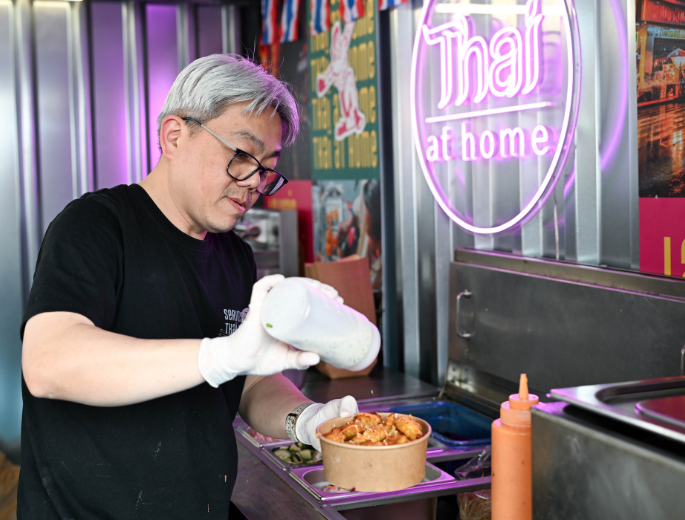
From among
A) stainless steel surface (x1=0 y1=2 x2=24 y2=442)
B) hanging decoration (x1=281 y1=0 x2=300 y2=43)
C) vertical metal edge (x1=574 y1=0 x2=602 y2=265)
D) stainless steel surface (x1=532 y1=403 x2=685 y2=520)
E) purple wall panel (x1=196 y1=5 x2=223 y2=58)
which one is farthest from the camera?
purple wall panel (x1=196 y1=5 x2=223 y2=58)

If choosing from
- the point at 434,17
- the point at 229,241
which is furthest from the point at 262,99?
the point at 434,17

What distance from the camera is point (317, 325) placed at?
121 centimetres

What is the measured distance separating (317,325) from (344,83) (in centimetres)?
276

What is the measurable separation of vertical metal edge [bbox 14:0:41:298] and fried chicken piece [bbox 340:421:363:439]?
3.70m

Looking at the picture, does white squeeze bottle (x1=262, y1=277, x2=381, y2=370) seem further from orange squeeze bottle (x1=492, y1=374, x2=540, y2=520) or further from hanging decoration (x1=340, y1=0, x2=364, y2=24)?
hanging decoration (x1=340, y1=0, x2=364, y2=24)

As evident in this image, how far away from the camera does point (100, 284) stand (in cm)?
137

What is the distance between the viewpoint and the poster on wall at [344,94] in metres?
3.46

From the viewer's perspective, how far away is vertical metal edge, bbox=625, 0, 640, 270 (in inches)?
77.8

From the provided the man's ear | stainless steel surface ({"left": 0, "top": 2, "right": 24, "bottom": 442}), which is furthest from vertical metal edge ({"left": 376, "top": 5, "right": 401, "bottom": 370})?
stainless steel surface ({"left": 0, "top": 2, "right": 24, "bottom": 442})

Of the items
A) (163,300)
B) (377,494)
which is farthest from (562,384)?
(163,300)

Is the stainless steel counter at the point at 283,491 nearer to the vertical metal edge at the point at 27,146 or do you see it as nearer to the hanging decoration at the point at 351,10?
the hanging decoration at the point at 351,10

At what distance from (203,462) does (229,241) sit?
1.91 ft

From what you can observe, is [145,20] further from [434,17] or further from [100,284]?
[100,284]

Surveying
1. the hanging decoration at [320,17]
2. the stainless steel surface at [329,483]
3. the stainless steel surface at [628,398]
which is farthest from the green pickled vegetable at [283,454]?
the hanging decoration at [320,17]
